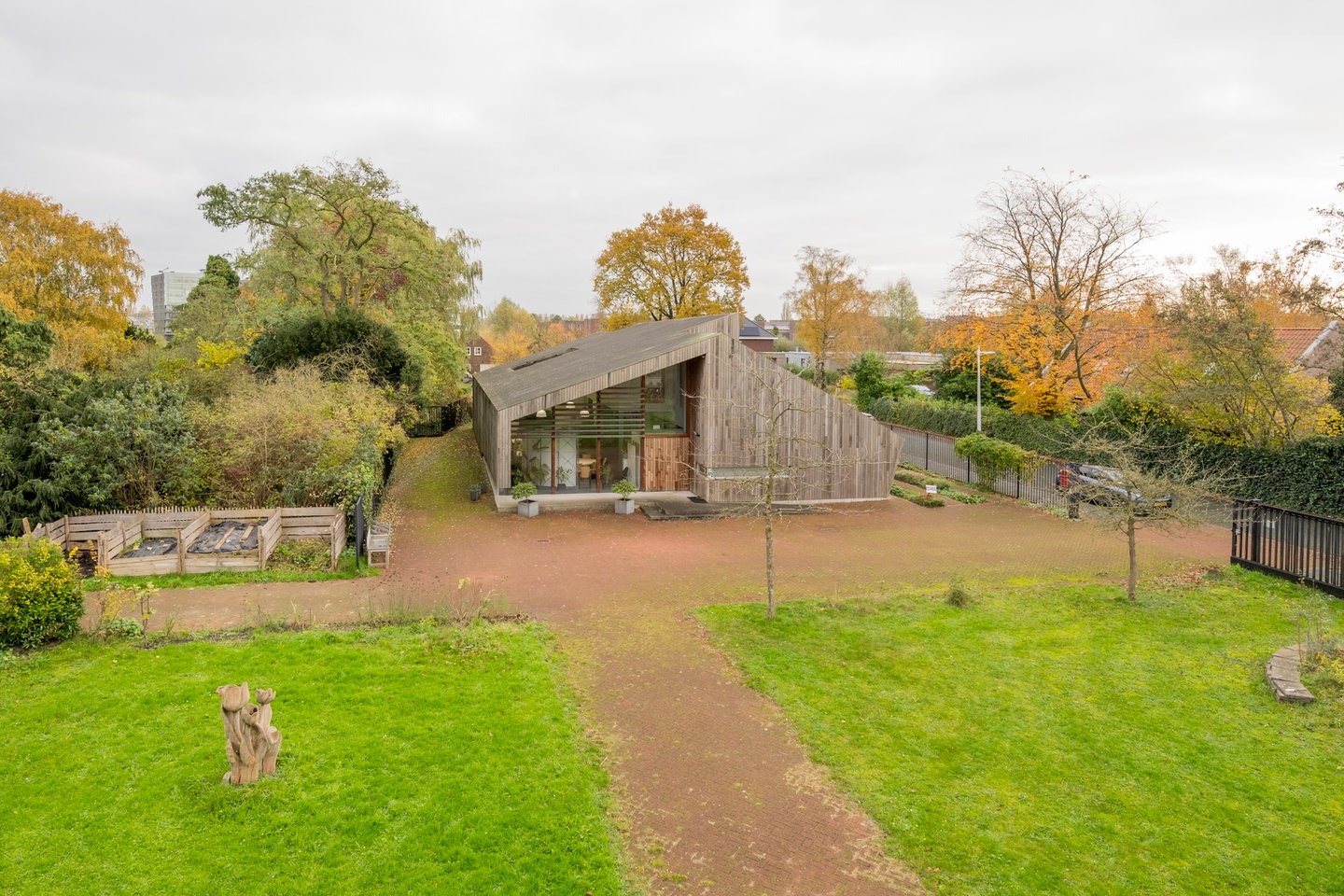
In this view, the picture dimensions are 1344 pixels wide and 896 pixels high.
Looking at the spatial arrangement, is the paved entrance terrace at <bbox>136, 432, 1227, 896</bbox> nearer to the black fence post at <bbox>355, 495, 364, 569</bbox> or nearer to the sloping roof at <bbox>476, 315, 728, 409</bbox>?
the black fence post at <bbox>355, 495, 364, 569</bbox>

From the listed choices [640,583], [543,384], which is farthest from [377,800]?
[543,384]

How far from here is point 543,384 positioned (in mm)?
21094

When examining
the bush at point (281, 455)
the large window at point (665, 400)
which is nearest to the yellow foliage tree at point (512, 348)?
the large window at point (665, 400)

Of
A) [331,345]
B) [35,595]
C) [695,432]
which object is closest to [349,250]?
[331,345]

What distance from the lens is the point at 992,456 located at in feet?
76.0

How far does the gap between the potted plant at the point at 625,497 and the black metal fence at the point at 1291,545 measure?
13.3 m

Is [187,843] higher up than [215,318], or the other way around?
[215,318]

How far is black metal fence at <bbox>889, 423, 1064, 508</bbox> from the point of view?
22.2 m

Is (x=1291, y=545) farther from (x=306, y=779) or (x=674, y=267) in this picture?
(x=674, y=267)

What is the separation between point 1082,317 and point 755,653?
22.8 meters

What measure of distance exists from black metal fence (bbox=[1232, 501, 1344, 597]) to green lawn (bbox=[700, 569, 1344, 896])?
1016mm

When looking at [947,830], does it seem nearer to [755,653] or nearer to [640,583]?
[755,653]

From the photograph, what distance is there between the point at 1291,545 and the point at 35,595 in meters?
20.2

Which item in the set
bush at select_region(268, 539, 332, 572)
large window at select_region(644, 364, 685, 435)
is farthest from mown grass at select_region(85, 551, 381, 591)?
large window at select_region(644, 364, 685, 435)
